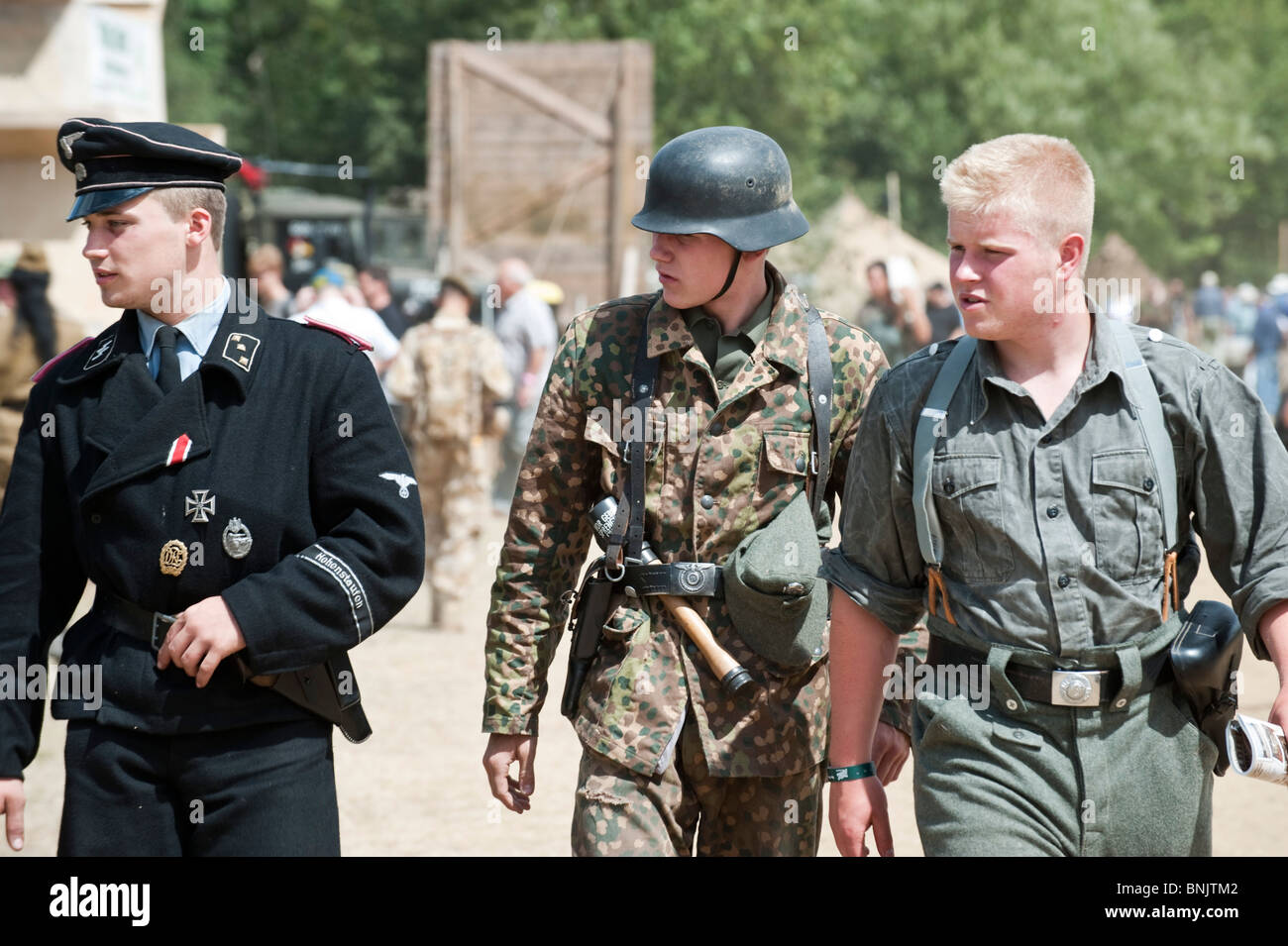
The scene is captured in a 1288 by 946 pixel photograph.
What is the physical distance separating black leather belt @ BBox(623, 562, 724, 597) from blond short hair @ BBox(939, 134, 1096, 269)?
1042 millimetres

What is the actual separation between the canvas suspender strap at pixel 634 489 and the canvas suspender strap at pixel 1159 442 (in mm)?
1116

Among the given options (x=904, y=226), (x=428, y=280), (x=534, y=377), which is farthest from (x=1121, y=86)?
(x=534, y=377)

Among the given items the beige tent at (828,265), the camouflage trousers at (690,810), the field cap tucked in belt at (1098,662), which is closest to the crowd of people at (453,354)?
the camouflage trousers at (690,810)

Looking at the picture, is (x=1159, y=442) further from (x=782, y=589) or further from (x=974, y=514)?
(x=782, y=589)

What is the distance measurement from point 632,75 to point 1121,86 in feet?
119

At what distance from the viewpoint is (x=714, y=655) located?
3.78 m

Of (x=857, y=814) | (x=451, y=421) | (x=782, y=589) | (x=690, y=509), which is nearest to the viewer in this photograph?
(x=857, y=814)

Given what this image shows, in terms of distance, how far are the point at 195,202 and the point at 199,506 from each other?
25.3 inches

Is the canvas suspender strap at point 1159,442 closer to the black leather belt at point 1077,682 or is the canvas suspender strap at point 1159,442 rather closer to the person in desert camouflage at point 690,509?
the black leather belt at point 1077,682

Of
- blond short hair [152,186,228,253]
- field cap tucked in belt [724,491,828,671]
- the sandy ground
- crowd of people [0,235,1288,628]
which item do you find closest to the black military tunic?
blond short hair [152,186,228,253]

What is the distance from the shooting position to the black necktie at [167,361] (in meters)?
3.45

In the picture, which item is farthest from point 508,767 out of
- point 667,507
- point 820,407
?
point 820,407

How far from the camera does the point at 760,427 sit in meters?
3.87

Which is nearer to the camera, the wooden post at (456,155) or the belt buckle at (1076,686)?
the belt buckle at (1076,686)
